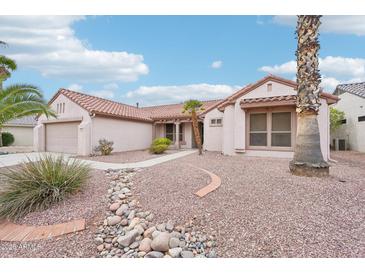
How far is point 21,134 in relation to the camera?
26.0 m

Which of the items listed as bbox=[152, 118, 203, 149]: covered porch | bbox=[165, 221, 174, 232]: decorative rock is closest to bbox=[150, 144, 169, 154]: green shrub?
bbox=[152, 118, 203, 149]: covered porch

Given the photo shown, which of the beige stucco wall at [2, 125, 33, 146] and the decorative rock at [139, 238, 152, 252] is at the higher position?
the beige stucco wall at [2, 125, 33, 146]

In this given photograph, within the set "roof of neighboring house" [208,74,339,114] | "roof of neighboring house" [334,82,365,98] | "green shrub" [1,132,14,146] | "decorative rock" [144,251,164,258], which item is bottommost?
"decorative rock" [144,251,164,258]

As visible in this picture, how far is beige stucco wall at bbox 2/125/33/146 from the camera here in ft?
82.9

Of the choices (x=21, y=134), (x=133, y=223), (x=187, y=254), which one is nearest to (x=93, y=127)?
(x=133, y=223)

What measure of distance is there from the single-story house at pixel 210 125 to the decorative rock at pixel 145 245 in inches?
386

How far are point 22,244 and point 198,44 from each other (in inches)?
467

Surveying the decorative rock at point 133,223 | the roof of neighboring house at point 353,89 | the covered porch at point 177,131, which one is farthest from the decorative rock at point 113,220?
the roof of neighboring house at point 353,89

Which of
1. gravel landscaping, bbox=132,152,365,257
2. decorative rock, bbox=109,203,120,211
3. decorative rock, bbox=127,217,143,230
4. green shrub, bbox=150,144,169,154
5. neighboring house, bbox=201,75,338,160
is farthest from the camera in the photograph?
green shrub, bbox=150,144,169,154

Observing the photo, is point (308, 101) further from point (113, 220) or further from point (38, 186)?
point (38, 186)

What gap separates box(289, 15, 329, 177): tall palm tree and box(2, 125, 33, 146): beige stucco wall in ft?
102

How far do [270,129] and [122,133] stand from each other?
11.4 metres

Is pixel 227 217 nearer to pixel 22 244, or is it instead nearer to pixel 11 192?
pixel 22 244

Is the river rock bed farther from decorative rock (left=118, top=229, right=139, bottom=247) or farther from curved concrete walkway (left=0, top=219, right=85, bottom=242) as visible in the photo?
curved concrete walkway (left=0, top=219, right=85, bottom=242)
